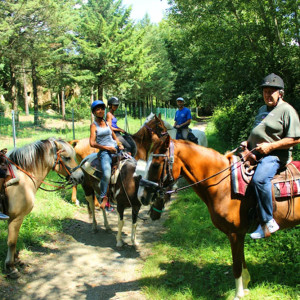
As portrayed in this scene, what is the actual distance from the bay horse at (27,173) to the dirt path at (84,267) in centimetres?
36

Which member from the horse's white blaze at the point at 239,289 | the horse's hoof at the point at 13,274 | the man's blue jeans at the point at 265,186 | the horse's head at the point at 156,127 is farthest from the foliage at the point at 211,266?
the horse's head at the point at 156,127

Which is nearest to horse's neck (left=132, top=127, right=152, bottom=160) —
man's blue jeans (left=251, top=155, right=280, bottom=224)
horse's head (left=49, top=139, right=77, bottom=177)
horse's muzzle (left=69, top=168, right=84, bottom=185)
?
horse's muzzle (left=69, top=168, right=84, bottom=185)

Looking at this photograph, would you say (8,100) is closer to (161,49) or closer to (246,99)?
(161,49)

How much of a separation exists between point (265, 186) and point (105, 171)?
3.18 metres

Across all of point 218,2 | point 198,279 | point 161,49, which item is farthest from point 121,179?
point 161,49

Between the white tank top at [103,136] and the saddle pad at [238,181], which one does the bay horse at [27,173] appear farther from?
the saddle pad at [238,181]

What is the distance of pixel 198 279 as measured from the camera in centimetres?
403

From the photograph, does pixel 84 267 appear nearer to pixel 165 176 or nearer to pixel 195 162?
pixel 165 176

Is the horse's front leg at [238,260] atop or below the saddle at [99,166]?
below

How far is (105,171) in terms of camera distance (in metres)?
5.35

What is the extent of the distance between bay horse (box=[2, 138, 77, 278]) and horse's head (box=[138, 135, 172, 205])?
2257 mm

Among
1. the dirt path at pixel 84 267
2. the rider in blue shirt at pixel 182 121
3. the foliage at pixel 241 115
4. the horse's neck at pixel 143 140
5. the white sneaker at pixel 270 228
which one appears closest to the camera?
the white sneaker at pixel 270 228

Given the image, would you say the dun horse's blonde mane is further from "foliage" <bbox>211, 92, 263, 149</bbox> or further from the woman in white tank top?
"foliage" <bbox>211, 92, 263, 149</bbox>

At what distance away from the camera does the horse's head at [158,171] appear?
3218 mm
